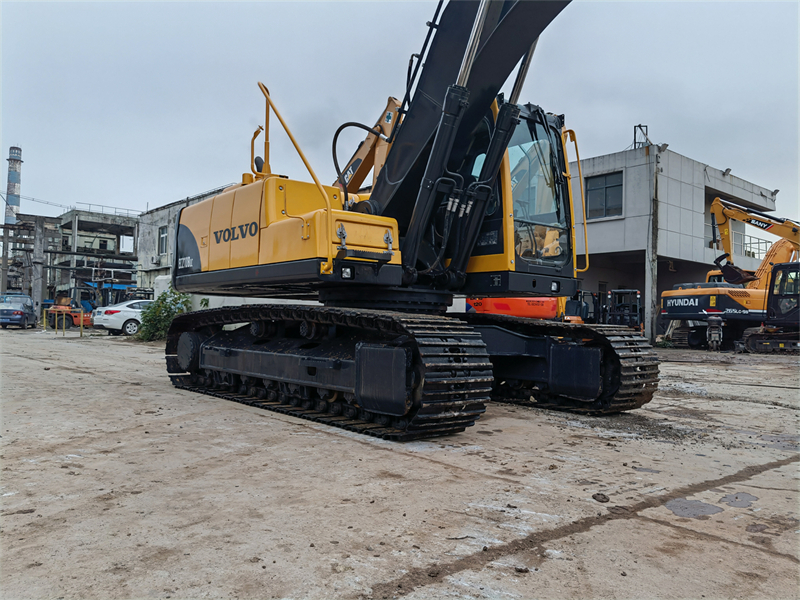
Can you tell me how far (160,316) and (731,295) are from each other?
1860cm

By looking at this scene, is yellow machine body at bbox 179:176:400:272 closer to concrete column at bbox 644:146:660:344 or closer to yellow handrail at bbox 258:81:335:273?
yellow handrail at bbox 258:81:335:273

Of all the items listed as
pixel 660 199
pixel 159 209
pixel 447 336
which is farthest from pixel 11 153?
pixel 447 336

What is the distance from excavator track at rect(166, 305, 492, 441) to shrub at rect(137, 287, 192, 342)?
565 inches

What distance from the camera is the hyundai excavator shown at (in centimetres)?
2070

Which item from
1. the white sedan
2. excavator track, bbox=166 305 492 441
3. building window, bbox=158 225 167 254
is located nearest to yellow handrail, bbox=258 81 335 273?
excavator track, bbox=166 305 492 441

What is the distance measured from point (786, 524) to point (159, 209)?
35.5 m

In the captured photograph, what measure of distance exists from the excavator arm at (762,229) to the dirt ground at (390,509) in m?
17.2

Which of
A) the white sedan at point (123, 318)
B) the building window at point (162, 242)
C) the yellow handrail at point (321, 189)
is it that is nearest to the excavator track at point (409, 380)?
the yellow handrail at point (321, 189)

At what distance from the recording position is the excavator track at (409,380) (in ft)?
16.4

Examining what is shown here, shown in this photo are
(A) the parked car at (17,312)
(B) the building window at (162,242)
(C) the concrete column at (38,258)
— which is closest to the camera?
(A) the parked car at (17,312)

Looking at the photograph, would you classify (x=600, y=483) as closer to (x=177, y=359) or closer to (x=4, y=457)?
(x=4, y=457)

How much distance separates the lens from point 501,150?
5.92 meters

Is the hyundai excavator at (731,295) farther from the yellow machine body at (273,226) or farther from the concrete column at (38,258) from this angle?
the concrete column at (38,258)

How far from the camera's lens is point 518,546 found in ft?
9.47
